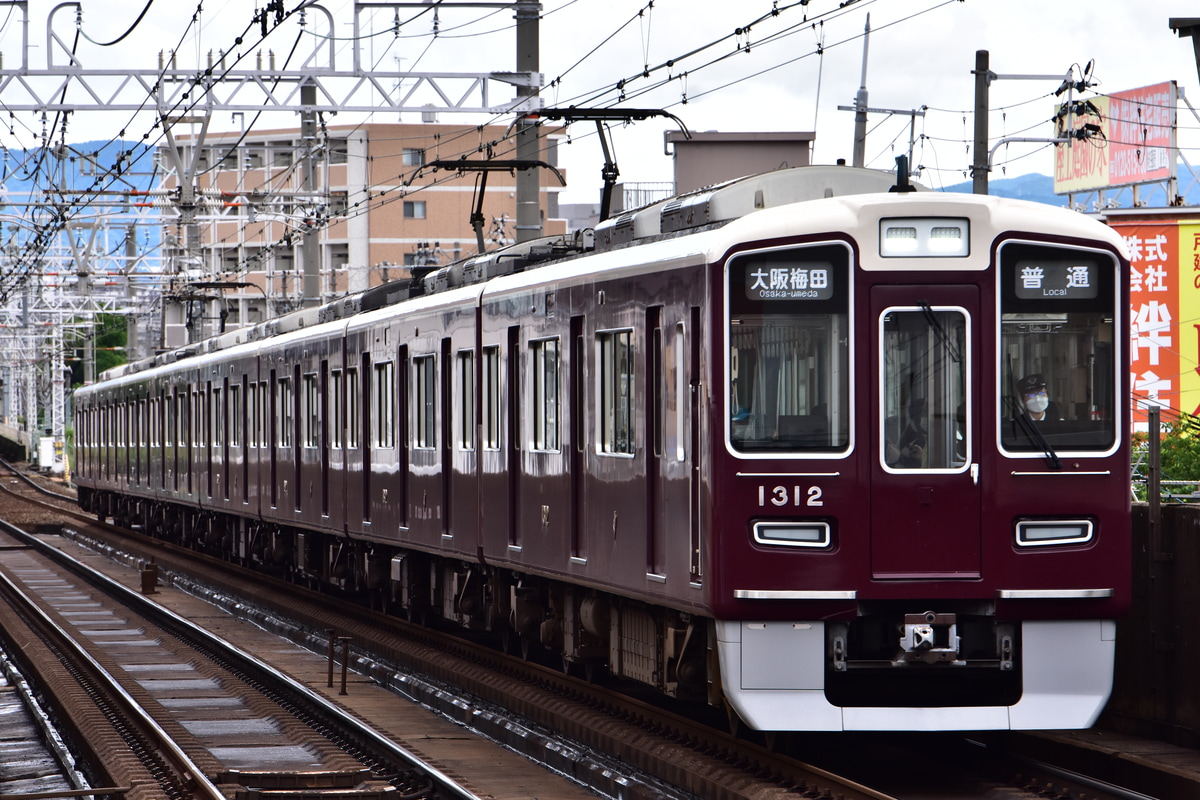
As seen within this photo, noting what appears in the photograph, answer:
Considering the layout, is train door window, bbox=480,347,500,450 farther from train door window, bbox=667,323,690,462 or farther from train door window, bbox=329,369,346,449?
train door window, bbox=329,369,346,449

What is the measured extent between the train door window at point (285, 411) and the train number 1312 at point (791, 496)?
12547 mm

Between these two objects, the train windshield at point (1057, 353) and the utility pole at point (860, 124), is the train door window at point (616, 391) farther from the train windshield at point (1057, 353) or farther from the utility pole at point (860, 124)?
the utility pole at point (860, 124)

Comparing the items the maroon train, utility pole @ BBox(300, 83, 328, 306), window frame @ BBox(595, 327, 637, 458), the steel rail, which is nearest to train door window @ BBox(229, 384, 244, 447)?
utility pole @ BBox(300, 83, 328, 306)

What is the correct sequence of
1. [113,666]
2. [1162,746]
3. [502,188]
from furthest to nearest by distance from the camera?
[502,188] < [113,666] < [1162,746]

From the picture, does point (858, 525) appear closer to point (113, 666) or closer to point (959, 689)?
point (959, 689)

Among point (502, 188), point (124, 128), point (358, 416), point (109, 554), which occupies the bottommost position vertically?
point (109, 554)

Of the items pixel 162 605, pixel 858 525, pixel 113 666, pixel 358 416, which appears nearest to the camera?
pixel 858 525

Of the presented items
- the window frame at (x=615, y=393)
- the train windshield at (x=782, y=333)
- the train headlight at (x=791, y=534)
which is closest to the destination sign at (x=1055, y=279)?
the train windshield at (x=782, y=333)

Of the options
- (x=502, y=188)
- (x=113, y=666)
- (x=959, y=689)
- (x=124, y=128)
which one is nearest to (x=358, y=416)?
(x=113, y=666)

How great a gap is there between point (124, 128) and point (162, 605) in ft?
18.1

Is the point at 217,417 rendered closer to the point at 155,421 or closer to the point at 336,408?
the point at 155,421

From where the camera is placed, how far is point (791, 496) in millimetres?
8539

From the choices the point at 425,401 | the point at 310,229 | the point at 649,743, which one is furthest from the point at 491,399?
the point at 310,229

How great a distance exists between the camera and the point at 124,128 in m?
21.9
